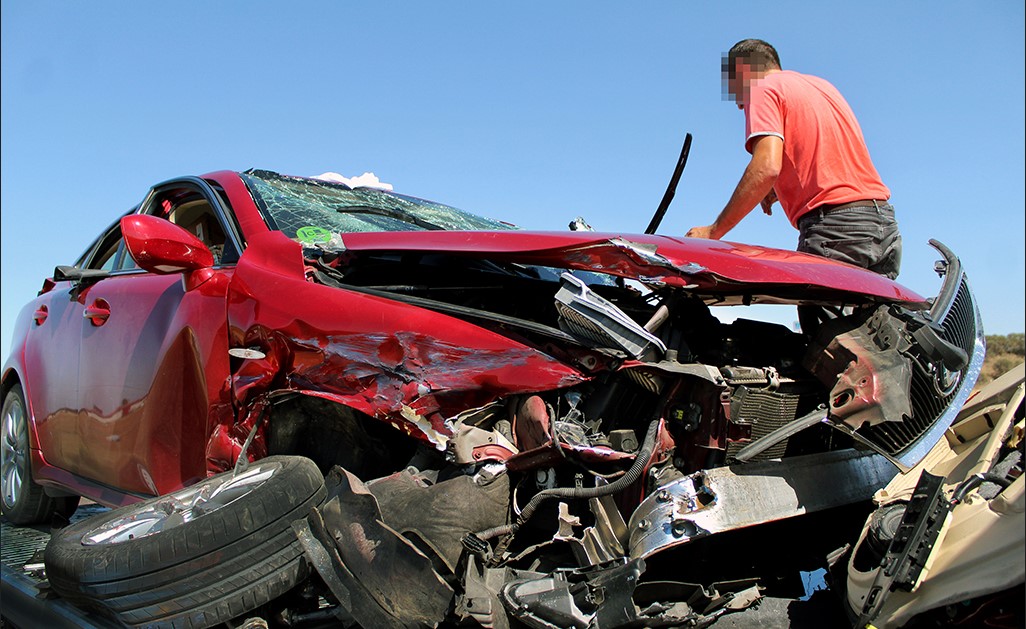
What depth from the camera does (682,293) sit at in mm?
2746

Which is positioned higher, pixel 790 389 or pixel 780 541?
pixel 790 389

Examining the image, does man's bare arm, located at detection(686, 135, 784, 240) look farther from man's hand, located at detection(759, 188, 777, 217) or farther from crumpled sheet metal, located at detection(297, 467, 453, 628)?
crumpled sheet metal, located at detection(297, 467, 453, 628)

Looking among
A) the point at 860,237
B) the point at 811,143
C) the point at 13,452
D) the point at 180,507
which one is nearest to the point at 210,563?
the point at 180,507

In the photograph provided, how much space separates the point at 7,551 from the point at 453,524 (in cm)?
316

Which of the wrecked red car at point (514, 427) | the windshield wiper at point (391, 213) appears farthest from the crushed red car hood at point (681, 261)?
the windshield wiper at point (391, 213)

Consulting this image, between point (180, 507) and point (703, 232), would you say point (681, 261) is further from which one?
point (180, 507)

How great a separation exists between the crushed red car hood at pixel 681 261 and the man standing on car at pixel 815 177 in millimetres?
816

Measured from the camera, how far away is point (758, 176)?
3672 mm

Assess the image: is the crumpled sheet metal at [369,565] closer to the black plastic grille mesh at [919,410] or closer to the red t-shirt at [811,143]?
the black plastic grille mesh at [919,410]

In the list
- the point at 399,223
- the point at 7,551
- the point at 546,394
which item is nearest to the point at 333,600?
the point at 546,394

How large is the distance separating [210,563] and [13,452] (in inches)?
128

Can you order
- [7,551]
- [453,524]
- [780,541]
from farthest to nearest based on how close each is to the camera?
1. [7,551]
2. [780,541]
3. [453,524]

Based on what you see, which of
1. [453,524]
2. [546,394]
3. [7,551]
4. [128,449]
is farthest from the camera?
[7,551]

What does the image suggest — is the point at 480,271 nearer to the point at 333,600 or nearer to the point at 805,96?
the point at 333,600
